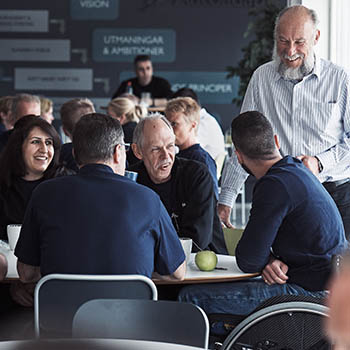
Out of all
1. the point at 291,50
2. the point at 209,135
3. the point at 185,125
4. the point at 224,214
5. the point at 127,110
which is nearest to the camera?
the point at 291,50

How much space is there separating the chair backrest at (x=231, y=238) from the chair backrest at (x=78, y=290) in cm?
126

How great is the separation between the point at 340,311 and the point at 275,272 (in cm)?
260

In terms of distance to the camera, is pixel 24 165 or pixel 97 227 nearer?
pixel 97 227

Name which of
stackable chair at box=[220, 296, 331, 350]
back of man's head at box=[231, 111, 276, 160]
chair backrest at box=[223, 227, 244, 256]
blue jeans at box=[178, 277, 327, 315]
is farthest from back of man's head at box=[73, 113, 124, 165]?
chair backrest at box=[223, 227, 244, 256]

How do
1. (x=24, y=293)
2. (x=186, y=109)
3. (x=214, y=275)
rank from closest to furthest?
(x=214, y=275)
(x=24, y=293)
(x=186, y=109)

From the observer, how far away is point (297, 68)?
11.8 feet

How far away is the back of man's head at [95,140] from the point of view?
2.67 meters

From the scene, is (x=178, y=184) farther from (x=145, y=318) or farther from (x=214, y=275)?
(x=145, y=318)

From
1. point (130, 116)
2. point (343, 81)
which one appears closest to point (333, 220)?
point (343, 81)

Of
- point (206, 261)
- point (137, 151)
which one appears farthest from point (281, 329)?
point (137, 151)

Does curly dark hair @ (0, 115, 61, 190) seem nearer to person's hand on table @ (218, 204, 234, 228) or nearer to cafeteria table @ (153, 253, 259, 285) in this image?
person's hand on table @ (218, 204, 234, 228)

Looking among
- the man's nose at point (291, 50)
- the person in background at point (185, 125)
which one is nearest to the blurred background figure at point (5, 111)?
the person in background at point (185, 125)

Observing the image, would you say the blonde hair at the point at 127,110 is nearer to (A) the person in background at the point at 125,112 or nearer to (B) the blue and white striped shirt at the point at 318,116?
(A) the person in background at the point at 125,112

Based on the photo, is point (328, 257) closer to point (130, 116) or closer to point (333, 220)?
point (333, 220)
